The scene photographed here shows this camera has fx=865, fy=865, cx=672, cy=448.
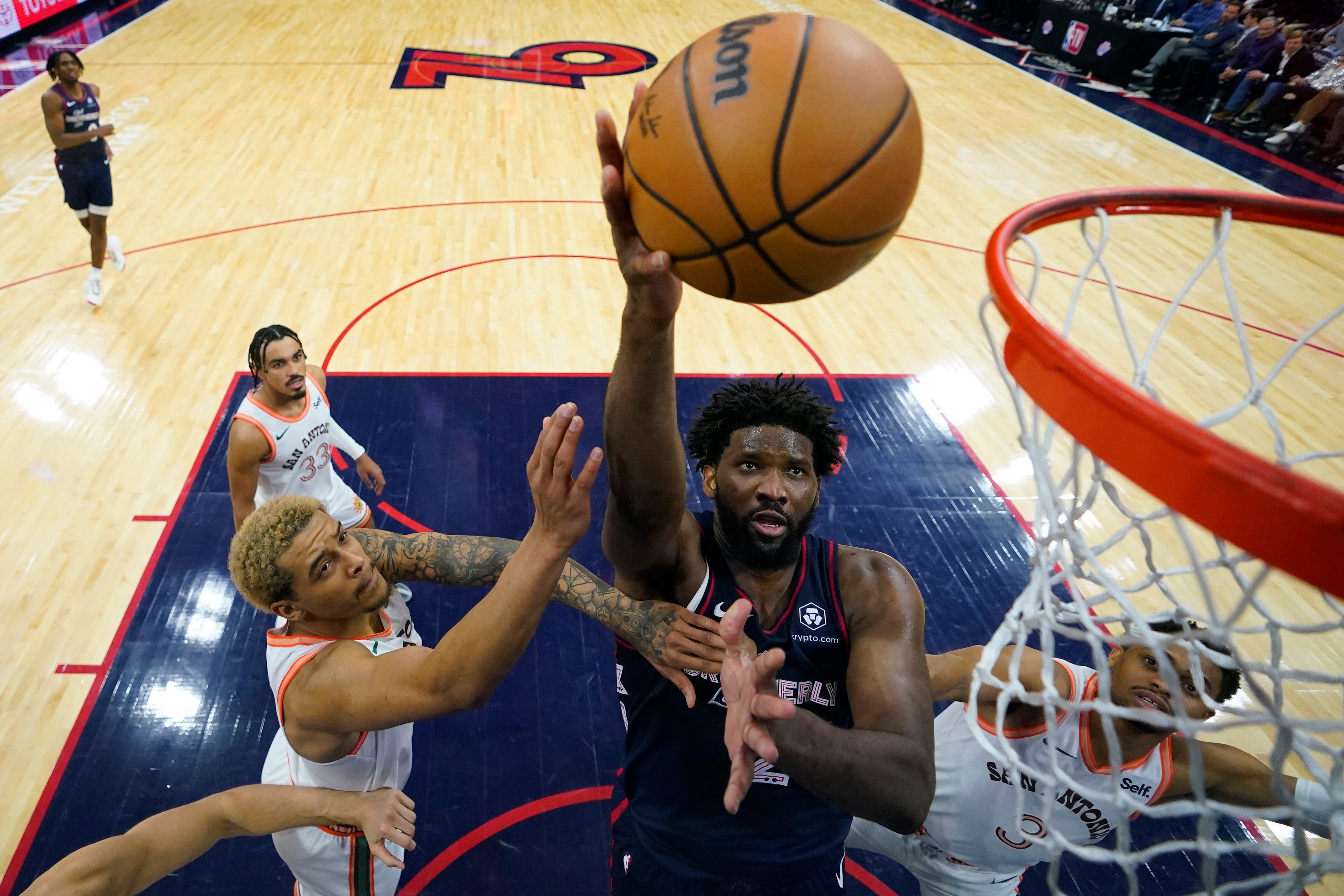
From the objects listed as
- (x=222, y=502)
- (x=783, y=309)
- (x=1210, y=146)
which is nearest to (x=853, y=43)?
(x=222, y=502)

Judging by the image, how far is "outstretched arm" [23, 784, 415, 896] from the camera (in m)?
2.13

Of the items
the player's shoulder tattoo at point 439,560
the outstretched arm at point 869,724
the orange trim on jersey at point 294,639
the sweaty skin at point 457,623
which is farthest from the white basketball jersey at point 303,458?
the outstretched arm at point 869,724

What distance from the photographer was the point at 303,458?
3768 millimetres

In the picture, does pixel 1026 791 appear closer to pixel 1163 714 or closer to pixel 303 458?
pixel 1163 714

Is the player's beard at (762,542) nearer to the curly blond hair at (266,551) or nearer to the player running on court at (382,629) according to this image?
the player running on court at (382,629)

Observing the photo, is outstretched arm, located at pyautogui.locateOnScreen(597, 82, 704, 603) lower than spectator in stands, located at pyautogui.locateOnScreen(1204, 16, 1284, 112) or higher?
higher

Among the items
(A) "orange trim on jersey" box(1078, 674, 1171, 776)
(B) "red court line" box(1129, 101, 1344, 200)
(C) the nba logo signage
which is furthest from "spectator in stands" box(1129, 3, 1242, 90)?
(A) "orange trim on jersey" box(1078, 674, 1171, 776)

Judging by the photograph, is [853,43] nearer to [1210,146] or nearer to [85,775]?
[85,775]

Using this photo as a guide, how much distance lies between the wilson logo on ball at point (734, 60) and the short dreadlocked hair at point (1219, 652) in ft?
5.86

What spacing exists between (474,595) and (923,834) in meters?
2.48

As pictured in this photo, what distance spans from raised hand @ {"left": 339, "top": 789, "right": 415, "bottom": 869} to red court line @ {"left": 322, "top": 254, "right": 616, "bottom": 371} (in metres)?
4.22

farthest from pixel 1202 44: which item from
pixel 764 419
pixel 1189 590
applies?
pixel 764 419

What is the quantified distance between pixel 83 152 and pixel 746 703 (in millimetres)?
7201

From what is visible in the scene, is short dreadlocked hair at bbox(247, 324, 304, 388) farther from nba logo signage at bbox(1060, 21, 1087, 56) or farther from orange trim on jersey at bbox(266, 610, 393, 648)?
nba logo signage at bbox(1060, 21, 1087, 56)
